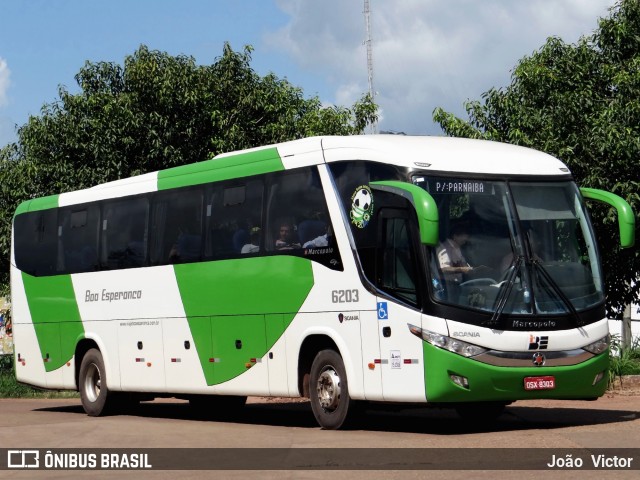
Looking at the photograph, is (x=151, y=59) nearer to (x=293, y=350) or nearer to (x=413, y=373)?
(x=293, y=350)

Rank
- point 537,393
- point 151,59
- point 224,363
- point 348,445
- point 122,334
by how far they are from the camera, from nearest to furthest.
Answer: point 348,445 → point 537,393 → point 224,363 → point 122,334 → point 151,59

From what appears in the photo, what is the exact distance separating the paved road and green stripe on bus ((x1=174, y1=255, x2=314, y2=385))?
3.13 ft

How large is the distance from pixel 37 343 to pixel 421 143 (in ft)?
32.6

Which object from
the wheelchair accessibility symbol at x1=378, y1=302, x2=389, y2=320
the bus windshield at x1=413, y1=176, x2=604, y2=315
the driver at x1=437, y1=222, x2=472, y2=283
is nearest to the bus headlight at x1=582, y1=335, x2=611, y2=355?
the bus windshield at x1=413, y1=176, x2=604, y2=315

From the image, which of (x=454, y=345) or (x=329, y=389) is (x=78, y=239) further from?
(x=454, y=345)

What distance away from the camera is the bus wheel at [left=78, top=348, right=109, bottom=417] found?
70.0 ft

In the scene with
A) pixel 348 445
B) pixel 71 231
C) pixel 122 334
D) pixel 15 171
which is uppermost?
pixel 15 171

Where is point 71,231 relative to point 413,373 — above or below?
above

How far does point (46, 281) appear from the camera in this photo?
22641 mm

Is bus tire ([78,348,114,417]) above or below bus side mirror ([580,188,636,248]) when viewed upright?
below

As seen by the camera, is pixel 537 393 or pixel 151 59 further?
pixel 151 59

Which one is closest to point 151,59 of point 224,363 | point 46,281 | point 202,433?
point 46,281

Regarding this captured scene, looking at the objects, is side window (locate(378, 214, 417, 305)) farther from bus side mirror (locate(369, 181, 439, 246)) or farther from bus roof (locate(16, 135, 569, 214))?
bus roof (locate(16, 135, 569, 214))

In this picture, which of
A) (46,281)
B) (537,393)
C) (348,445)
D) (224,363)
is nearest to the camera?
(348,445)
